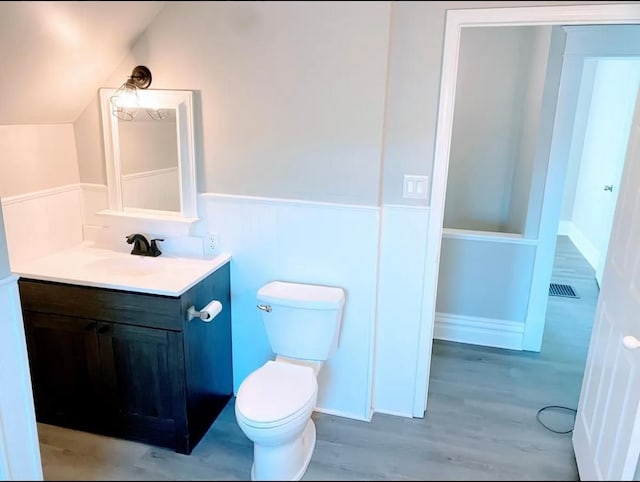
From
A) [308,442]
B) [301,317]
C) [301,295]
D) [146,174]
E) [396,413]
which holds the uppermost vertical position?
[146,174]

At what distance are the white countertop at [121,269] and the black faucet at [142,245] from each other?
0.02 m

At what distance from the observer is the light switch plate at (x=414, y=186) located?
1.99 m

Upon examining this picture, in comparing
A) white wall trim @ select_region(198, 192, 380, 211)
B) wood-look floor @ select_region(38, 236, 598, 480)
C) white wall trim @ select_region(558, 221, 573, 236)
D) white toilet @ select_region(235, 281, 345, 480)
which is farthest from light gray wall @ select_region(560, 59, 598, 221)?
white toilet @ select_region(235, 281, 345, 480)

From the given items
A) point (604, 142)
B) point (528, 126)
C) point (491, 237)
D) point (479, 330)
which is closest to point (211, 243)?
point (491, 237)

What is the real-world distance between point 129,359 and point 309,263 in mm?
890

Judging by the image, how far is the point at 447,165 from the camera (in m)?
1.92

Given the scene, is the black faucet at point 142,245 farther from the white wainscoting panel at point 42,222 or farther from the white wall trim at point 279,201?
the white wall trim at point 279,201

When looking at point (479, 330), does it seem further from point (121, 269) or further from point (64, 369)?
point (64, 369)

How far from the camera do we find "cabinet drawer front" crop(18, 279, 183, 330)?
1.95 m

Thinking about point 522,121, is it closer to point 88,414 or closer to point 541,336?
point 541,336

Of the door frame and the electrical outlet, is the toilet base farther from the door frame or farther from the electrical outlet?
the electrical outlet

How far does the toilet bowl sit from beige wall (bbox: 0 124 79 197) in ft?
4.34

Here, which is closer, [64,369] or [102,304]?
[102,304]

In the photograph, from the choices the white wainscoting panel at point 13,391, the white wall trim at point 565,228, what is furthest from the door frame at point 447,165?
the white wall trim at point 565,228
